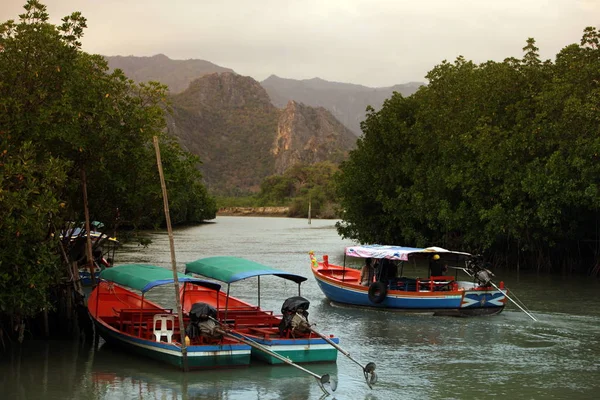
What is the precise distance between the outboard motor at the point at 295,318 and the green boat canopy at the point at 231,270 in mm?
1294

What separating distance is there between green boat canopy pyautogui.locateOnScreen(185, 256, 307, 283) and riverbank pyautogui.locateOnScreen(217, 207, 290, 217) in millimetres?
112236

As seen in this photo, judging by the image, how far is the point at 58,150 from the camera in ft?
60.6

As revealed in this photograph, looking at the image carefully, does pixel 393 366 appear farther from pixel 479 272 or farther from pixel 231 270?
pixel 479 272

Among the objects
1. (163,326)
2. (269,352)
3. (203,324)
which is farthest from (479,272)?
(163,326)

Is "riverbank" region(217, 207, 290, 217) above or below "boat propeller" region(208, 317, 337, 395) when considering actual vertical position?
above

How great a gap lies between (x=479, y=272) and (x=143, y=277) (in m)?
11.3

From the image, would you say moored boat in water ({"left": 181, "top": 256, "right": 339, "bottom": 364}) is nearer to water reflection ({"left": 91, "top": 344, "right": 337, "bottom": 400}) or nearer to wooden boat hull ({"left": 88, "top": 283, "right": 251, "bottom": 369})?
water reflection ({"left": 91, "top": 344, "right": 337, "bottom": 400})

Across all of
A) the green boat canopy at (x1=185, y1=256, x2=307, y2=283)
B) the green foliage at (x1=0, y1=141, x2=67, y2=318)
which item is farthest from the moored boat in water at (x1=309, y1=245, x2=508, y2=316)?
the green foliage at (x1=0, y1=141, x2=67, y2=318)

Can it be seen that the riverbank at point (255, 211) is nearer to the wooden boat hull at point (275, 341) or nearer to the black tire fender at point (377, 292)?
the black tire fender at point (377, 292)

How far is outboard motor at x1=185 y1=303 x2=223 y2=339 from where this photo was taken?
16031mm

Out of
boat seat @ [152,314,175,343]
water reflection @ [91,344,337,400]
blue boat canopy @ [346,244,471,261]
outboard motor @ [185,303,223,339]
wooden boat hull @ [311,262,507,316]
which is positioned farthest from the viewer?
wooden boat hull @ [311,262,507,316]

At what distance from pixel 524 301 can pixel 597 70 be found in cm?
1004

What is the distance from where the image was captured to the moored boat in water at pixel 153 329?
15.9 m

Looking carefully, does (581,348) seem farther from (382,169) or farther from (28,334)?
(382,169)
